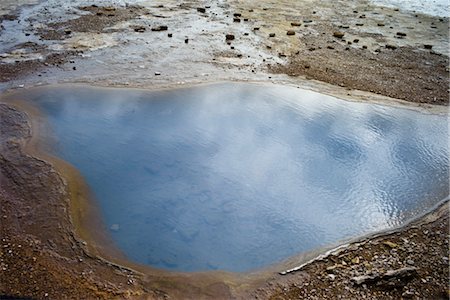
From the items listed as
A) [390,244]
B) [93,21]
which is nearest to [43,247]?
[390,244]

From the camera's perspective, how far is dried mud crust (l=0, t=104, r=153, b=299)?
3320 millimetres

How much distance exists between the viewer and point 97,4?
10.8 m

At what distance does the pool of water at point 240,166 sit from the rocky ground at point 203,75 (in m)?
0.29

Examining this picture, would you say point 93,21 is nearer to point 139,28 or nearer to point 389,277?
point 139,28

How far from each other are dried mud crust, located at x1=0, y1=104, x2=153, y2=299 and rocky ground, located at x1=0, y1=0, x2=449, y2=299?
1 cm

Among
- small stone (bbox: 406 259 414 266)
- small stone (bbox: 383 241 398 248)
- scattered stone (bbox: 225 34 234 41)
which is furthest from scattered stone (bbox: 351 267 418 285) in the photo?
scattered stone (bbox: 225 34 234 41)

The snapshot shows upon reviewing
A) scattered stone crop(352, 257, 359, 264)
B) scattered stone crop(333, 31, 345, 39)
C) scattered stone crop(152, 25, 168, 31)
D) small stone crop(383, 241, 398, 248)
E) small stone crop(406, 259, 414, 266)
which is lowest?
scattered stone crop(352, 257, 359, 264)

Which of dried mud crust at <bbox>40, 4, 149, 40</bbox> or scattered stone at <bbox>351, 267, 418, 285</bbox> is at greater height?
dried mud crust at <bbox>40, 4, 149, 40</bbox>

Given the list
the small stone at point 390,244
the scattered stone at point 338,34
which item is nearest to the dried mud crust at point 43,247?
the small stone at point 390,244

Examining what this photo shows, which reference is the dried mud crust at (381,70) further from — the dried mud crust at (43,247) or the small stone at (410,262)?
Answer: the dried mud crust at (43,247)

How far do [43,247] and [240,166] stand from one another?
223 cm

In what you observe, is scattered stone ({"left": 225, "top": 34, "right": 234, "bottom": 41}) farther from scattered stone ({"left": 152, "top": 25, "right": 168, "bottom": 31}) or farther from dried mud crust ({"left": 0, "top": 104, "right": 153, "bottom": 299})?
dried mud crust ({"left": 0, "top": 104, "right": 153, "bottom": 299})

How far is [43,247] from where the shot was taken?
371cm

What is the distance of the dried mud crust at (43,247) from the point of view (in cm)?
332
